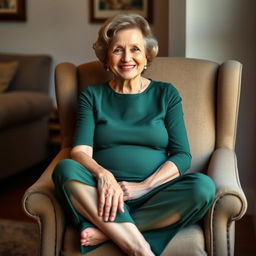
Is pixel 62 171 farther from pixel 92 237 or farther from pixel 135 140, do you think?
pixel 135 140

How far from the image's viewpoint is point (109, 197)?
64.1 inches

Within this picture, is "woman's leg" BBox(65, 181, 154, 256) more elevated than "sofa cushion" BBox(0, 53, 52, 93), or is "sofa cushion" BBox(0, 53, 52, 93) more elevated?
"sofa cushion" BBox(0, 53, 52, 93)

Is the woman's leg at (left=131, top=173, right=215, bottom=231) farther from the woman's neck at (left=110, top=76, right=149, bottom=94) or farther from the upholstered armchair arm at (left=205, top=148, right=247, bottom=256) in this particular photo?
the woman's neck at (left=110, top=76, right=149, bottom=94)

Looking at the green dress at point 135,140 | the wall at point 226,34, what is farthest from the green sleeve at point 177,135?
the wall at point 226,34

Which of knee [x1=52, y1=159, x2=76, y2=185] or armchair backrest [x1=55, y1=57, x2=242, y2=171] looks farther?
armchair backrest [x1=55, y1=57, x2=242, y2=171]

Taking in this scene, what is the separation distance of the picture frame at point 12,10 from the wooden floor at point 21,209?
119cm

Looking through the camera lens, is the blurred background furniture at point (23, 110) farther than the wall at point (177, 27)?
Yes

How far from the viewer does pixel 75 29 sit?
3.74 metres

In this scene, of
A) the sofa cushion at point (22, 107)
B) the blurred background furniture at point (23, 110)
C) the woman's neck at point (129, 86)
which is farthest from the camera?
the blurred background furniture at point (23, 110)

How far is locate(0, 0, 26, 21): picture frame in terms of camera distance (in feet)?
12.5

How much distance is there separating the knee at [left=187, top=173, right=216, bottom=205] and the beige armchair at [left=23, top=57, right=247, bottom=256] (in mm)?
52

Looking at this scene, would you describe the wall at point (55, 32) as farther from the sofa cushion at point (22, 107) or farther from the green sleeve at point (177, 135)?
the green sleeve at point (177, 135)

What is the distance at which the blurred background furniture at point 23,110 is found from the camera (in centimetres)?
319

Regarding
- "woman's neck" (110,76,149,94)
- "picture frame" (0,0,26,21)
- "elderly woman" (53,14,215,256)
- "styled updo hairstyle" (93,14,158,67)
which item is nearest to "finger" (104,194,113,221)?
"elderly woman" (53,14,215,256)
